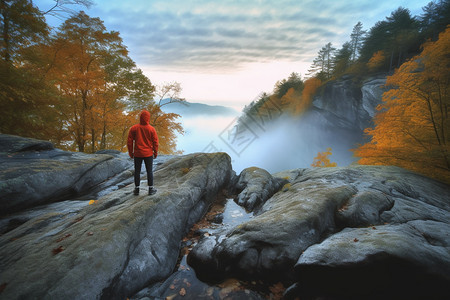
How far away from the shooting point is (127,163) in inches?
483

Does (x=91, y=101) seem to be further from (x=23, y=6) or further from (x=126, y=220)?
(x=126, y=220)

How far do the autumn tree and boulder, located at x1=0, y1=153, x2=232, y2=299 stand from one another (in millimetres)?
12728

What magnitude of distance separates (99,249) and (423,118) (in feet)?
55.6

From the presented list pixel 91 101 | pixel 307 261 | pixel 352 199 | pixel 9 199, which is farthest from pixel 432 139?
pixel 91 101

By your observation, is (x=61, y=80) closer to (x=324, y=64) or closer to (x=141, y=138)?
(x=141, y=138)

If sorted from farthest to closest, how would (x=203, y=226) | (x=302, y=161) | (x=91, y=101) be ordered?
(x=302, y=161)
(x=91, y=101)
(x=203, y=226)

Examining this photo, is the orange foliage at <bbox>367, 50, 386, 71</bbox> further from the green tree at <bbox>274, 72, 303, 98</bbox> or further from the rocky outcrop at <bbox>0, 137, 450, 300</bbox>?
the rocky outcrop at <bbox>0, 137, 450, 300</bbox>

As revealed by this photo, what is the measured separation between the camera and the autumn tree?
9477mm

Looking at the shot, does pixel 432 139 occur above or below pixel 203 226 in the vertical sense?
above

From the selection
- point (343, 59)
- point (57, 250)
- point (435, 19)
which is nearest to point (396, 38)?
point (435, 19)

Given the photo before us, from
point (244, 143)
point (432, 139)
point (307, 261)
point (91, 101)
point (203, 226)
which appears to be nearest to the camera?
point (307, 261)

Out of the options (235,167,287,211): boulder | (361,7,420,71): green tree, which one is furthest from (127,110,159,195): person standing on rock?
(361,7,420,71): green tree

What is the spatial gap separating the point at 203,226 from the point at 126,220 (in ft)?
11.2

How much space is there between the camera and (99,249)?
12.2ft
